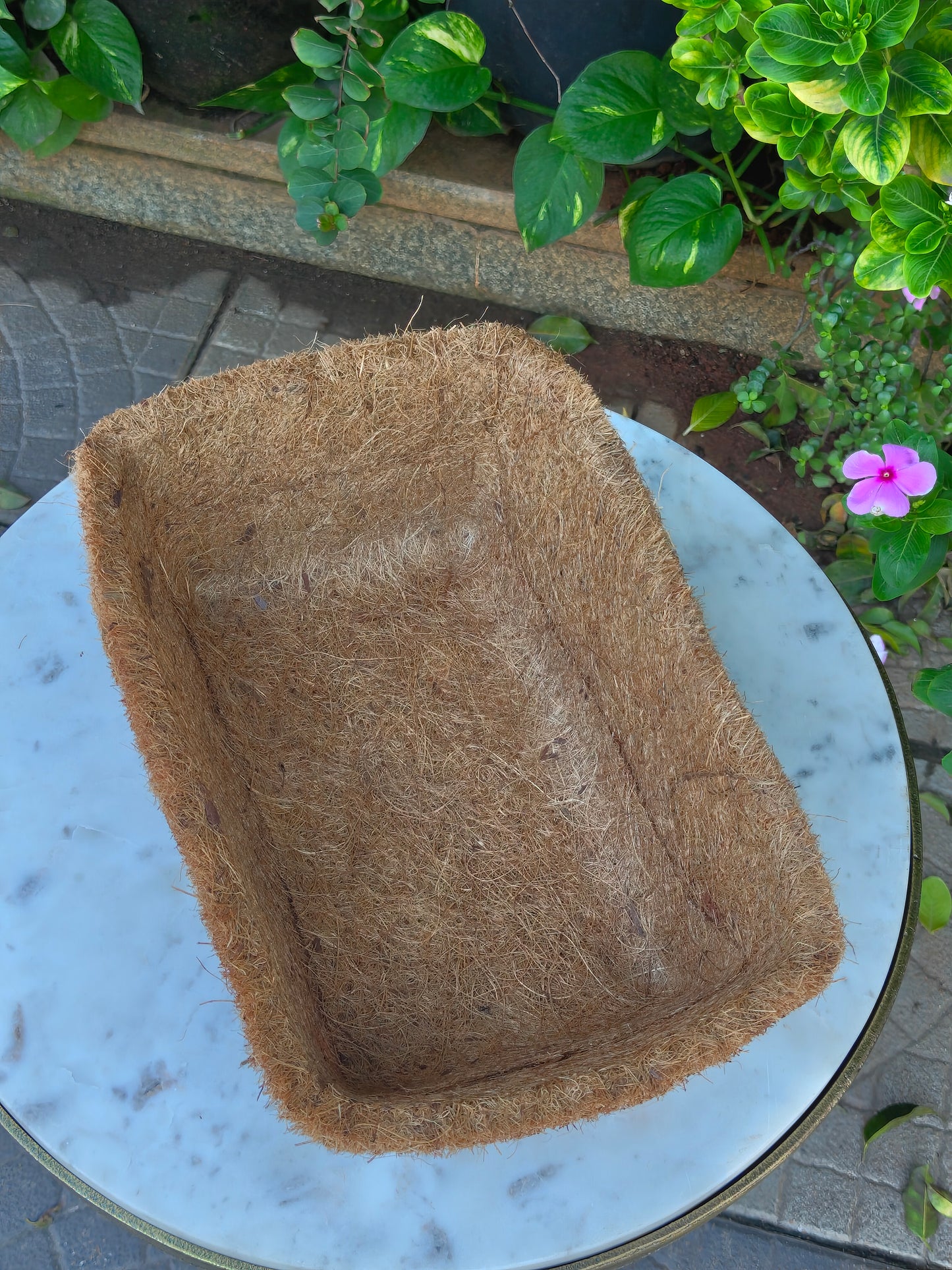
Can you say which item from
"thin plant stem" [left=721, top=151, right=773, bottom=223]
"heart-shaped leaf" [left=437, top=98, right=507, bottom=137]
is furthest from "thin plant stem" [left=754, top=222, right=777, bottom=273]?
"heart-shaped leaf" [left=437, top=98, right=507, bottom=137]

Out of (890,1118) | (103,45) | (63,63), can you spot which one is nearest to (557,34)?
(103,45)

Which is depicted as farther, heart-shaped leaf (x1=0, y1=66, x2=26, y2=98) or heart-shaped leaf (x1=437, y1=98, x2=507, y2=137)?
heart-shaped leaf (x1=437, y1=98, x2=507, y2=137)

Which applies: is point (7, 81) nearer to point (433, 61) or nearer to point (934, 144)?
point (433, 61)

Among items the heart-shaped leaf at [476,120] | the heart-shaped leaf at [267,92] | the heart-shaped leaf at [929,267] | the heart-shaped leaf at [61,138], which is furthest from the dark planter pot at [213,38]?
the heart-shaped leaf at [929,267]

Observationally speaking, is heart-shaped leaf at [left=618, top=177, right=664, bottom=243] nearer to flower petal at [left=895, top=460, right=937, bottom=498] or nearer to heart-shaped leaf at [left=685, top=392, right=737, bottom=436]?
heart-shaped leaf at [left=685, top=392, right=737, bottom=436]

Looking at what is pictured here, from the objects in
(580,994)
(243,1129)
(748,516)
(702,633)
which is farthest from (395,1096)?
(748,516)

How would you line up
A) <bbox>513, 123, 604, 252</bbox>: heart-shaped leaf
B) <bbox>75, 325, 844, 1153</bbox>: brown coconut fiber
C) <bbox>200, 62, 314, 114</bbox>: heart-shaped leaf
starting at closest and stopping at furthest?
1. <bbox>75, 325, 844, 1153</bbox>: brown coconut fiber
2. <bbox>513, 123, 604, 252</bbox>: heart-shaped leaf
3. <bbox>200, 62, 314, 114</bbox>: heart-shaped leaf
